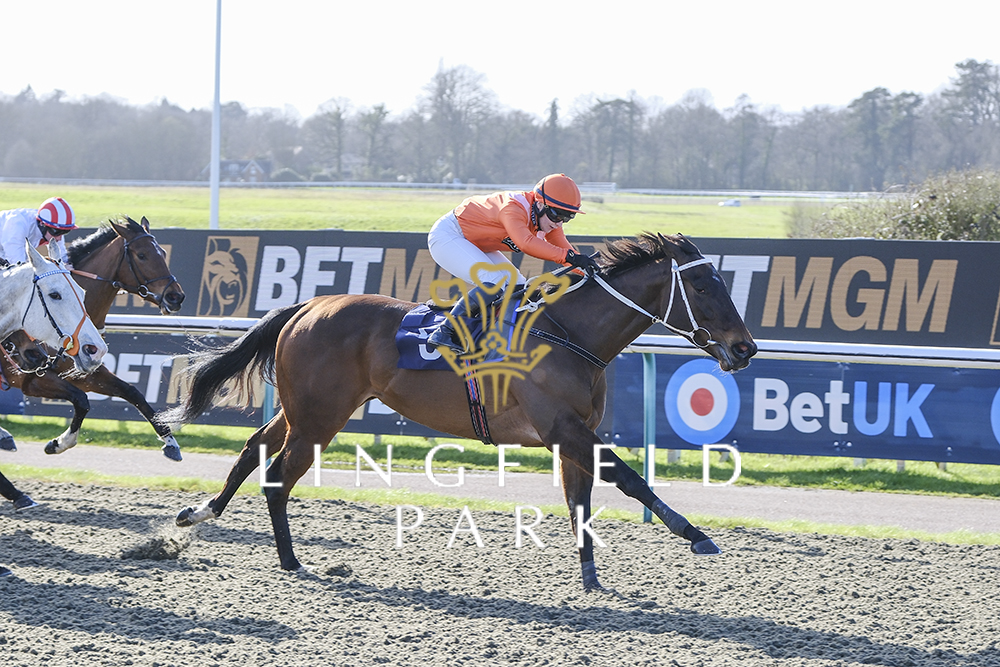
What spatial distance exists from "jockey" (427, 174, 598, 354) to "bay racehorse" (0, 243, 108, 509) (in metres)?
1.95

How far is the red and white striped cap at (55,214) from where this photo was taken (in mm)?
6941

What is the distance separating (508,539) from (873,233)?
8411 millimetres

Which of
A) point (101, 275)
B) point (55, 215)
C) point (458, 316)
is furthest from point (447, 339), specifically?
point (101, 275)

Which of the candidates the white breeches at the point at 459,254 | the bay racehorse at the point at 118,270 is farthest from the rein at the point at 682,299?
the bay racehorse at the point at 118,270

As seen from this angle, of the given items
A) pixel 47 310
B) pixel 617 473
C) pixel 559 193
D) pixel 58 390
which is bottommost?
pixel 58 390

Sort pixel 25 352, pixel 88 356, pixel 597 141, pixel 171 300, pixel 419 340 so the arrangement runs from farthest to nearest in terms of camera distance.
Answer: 1. pixel 597 141
2. pixel 171 300
3. pixel 88 356
4. pixel 25 352
5. pixel 419 340

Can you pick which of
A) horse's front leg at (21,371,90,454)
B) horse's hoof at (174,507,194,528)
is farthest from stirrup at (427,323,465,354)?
horse's front leg at (21,371,90,454)

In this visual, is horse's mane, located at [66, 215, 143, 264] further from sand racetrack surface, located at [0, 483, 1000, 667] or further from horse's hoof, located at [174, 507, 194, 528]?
horse's hoof, located at [174, 507, 194, 528]

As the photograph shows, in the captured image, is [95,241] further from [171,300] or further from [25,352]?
[25,352]

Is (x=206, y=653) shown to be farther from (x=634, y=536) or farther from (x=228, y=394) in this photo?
(x=634, y=536)

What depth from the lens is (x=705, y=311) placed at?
4508mm

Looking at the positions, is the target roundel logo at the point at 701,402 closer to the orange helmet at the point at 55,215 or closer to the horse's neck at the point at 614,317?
the horse's neck at the point at 614,317

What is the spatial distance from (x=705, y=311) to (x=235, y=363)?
8.38 ft

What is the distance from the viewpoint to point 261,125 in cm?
5241
